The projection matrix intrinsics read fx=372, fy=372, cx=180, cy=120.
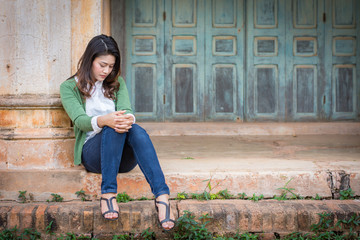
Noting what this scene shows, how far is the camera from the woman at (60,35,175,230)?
2520 millimetres

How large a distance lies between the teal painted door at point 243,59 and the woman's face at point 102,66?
310 cm

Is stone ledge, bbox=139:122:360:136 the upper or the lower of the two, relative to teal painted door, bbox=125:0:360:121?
lower

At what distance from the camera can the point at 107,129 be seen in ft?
8.39

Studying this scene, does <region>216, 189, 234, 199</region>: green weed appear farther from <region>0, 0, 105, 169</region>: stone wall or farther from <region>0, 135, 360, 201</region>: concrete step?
<region>0, 0, 105, 169</region>: stone wall

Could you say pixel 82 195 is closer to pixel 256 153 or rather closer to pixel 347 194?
pixel 256 153

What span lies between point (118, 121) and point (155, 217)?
732 mm

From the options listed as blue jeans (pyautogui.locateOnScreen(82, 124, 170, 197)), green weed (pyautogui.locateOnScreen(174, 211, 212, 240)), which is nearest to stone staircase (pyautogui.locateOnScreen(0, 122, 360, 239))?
green weed (pyautogui.locateOnScreen(174, 211, 212, 240))

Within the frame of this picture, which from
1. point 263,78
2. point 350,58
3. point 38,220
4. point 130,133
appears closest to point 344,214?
point 130,133

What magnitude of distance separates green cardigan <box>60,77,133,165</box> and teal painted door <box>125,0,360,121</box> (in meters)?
3.09

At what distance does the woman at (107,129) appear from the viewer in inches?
99.2

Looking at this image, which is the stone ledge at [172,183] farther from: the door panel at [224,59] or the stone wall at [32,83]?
the door panel at [224,59]

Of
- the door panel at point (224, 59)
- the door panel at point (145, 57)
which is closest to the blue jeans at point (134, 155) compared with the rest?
the door panel at point (145, 57)

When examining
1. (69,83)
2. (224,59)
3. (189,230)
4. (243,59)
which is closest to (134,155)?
(189,230)

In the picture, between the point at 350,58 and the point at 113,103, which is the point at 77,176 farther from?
the point at 350,58
